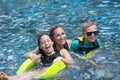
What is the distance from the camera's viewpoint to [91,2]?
11.1 meters

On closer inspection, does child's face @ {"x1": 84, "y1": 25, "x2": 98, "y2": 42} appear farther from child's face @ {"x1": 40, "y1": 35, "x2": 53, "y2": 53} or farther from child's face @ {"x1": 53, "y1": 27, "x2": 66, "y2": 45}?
child's face @ {"x1": 40, "y1": 35, "x2": 53, "y2": 53}

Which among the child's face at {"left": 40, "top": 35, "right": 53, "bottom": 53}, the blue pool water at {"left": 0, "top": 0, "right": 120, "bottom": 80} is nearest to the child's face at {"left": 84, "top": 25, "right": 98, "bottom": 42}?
the blue pool water at {"left": 0, "top": 0, "right": 120, "bottom": 80}

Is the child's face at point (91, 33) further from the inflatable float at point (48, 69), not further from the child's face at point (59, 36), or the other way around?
the inflatable float at point (48, 69)

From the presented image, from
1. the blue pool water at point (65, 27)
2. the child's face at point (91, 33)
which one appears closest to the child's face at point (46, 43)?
the blue pool water at point (65, 27)

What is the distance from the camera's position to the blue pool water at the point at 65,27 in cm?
630

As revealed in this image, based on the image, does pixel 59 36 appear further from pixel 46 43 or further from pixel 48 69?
pixel 48 69

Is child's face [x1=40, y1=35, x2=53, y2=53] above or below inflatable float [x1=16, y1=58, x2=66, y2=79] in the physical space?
above

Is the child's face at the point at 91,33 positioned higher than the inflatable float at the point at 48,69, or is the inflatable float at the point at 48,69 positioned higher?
the child's face at the point at 91,33

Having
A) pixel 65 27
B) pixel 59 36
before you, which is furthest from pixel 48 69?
pixel 65 27

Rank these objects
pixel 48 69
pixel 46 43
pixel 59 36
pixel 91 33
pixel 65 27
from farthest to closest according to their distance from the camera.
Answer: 1. pixel 65 27
2. pixel 91 33
3. pixel 59 36
4. pixel 46 43
5. pixel 48 69

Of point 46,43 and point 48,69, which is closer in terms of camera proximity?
point 48,69

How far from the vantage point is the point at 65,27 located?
8.71m

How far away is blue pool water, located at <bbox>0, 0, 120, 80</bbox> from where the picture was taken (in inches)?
248

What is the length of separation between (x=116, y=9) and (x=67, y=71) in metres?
4.33
